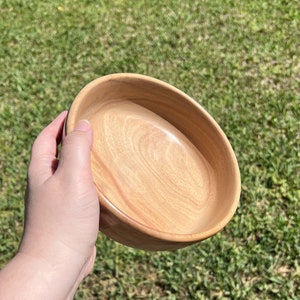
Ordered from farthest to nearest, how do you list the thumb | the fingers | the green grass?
1. the green grass
2. the fingers
3. the thumb

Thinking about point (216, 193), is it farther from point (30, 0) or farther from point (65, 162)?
point (30, 0)

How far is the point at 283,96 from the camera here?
136 inches

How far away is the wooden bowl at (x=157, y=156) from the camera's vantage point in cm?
177

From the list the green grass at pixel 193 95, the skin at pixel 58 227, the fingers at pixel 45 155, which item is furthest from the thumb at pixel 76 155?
the green grass at pixel 193 95

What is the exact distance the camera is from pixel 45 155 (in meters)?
1.78

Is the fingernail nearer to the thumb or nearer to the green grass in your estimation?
the thumb

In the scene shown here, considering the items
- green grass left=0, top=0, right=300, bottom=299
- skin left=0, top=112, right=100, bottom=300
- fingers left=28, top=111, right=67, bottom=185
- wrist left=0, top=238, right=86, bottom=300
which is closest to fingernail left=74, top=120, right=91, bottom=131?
skin left=0, top=112, right=100, bottom=300

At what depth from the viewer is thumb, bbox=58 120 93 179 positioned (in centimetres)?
155

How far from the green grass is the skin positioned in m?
1.08

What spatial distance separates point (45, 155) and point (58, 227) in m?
0.31

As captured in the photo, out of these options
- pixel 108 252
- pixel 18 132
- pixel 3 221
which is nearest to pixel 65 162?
pixel 108 252

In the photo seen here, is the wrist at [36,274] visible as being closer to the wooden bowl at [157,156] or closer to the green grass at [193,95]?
the wooden bowl at [157,156]

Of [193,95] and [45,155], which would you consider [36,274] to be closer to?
[45,155]

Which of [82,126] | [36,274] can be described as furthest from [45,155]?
[36,274]
